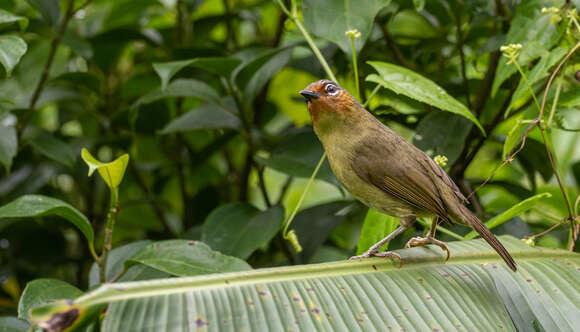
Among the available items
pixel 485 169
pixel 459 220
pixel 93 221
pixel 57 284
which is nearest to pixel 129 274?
pixel 57 284

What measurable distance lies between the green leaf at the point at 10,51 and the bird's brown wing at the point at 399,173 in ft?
3.53

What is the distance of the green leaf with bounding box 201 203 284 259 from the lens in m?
2.12

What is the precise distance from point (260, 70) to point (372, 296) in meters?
1.26

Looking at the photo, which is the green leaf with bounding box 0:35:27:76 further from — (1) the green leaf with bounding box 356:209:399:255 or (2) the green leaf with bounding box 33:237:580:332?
(1) the green leaf with bounding box 356:209:399:255

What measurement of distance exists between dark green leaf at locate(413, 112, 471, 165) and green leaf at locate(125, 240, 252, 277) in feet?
2.89

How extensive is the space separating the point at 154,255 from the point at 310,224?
3.20 ft

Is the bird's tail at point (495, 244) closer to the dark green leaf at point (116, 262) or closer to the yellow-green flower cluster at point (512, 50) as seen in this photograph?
the yellow-green flower cluster at point (512, 50)

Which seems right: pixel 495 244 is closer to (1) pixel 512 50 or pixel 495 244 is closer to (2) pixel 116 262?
(1) pixel 512 50

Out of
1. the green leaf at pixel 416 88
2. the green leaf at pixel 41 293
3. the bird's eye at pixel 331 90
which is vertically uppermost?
the green leaf at pixel 416 88

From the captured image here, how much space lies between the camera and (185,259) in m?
1.62

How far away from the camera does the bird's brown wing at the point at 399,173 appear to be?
182 centimetres

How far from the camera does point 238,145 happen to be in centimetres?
356

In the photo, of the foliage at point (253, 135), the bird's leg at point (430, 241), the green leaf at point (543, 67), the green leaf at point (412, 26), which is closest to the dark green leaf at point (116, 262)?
the foliage at point (253, 135)

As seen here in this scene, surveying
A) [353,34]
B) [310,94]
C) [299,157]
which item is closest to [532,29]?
[353,34]
